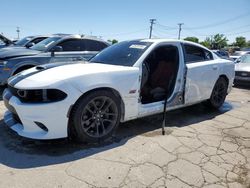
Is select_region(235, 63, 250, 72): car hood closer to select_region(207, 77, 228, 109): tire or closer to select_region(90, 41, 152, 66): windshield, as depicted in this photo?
select_region(207, 77, 228, 109): tire

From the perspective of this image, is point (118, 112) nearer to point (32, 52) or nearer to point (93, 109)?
point (93, 109)

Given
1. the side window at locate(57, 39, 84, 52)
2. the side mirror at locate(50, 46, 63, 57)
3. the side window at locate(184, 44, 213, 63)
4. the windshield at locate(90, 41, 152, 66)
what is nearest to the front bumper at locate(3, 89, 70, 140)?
the windshield at locate(90, 41, 152, 66)

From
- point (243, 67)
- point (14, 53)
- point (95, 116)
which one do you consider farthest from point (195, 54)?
point (243, 67)

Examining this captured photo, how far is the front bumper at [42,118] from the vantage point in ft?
10.6

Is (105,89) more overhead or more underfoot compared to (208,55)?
more underfoot

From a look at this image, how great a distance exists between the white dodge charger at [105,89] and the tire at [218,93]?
0.42 m

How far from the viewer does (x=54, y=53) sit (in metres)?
7.07

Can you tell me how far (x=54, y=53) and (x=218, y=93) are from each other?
4320 mm

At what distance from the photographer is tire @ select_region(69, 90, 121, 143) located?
3.46m

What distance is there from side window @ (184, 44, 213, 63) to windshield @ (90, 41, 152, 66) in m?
0.92

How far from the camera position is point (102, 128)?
381 cm

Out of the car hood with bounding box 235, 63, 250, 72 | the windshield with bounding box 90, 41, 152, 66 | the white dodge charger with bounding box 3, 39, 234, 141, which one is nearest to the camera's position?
the white dodge charger with bounding box 3, 39, 234, 141

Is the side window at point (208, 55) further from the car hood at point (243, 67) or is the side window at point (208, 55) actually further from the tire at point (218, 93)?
the car hood at point (243, 67)

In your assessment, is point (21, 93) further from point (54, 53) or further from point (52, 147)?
point (54, 53)
